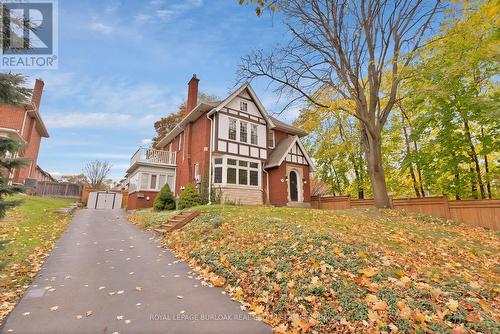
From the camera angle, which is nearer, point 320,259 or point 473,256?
point 320,259

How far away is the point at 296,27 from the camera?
14.4 m

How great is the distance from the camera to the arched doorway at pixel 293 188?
19641 millimetres

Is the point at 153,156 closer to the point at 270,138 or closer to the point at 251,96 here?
the point at 251,96

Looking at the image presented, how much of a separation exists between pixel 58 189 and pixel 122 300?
2724 centimetres

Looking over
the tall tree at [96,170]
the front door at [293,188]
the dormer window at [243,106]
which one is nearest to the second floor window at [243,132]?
the dormer window at [243,106]

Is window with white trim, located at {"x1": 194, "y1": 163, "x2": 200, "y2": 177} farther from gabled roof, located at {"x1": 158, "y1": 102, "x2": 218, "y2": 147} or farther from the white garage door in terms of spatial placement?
the white garage door

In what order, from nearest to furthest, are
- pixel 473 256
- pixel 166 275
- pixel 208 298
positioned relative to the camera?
pixel 208 298
pixel 166 275
pixel 473 256

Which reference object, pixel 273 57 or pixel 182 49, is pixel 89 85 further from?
pixel 273 57

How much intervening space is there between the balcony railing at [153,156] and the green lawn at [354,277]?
49.0ft

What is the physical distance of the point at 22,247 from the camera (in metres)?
7.57

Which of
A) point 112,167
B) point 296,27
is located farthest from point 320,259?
point 112,167

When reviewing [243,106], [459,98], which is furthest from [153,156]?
[459,98]

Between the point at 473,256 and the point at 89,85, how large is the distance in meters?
21.7

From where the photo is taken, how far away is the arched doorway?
1964 cm
